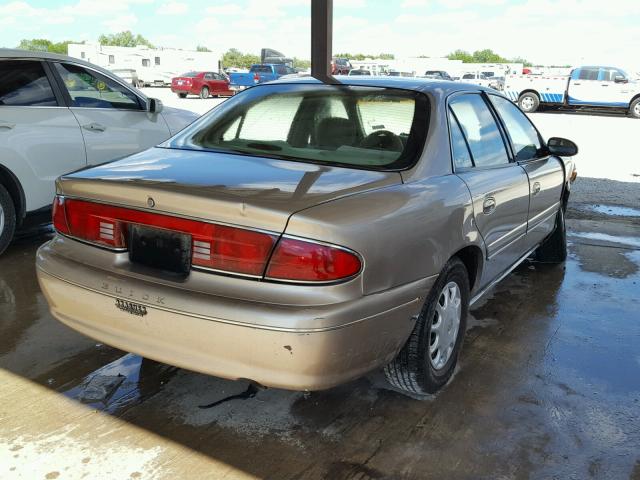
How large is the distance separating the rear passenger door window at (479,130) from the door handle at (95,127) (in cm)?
336

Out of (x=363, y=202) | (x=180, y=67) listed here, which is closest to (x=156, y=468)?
(x=363, y=202)

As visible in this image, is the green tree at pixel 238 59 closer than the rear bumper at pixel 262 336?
No

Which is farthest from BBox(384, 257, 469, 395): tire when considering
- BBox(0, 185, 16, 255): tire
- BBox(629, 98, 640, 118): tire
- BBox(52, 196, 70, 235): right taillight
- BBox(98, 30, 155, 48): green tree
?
BBox(98, 30, 155, 48): green tree

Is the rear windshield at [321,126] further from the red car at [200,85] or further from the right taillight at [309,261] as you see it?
the red car at [200,85]

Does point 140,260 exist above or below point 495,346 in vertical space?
above

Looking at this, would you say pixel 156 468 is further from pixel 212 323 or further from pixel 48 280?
pixel 48 280

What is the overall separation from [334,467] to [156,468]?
2.27 feet

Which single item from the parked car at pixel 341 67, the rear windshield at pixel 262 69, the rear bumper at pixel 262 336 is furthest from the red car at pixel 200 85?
the rear bumper at pixel 262 336

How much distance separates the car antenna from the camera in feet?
13.4

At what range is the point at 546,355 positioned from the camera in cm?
353

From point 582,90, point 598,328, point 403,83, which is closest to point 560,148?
point 598,328

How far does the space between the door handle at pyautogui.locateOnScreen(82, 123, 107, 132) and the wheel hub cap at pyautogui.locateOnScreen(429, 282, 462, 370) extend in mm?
3757

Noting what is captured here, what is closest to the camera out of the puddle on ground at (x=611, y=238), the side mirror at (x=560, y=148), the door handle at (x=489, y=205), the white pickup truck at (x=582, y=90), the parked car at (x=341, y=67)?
the door handle at (x=489, y=205)

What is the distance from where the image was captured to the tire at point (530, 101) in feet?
79.3
